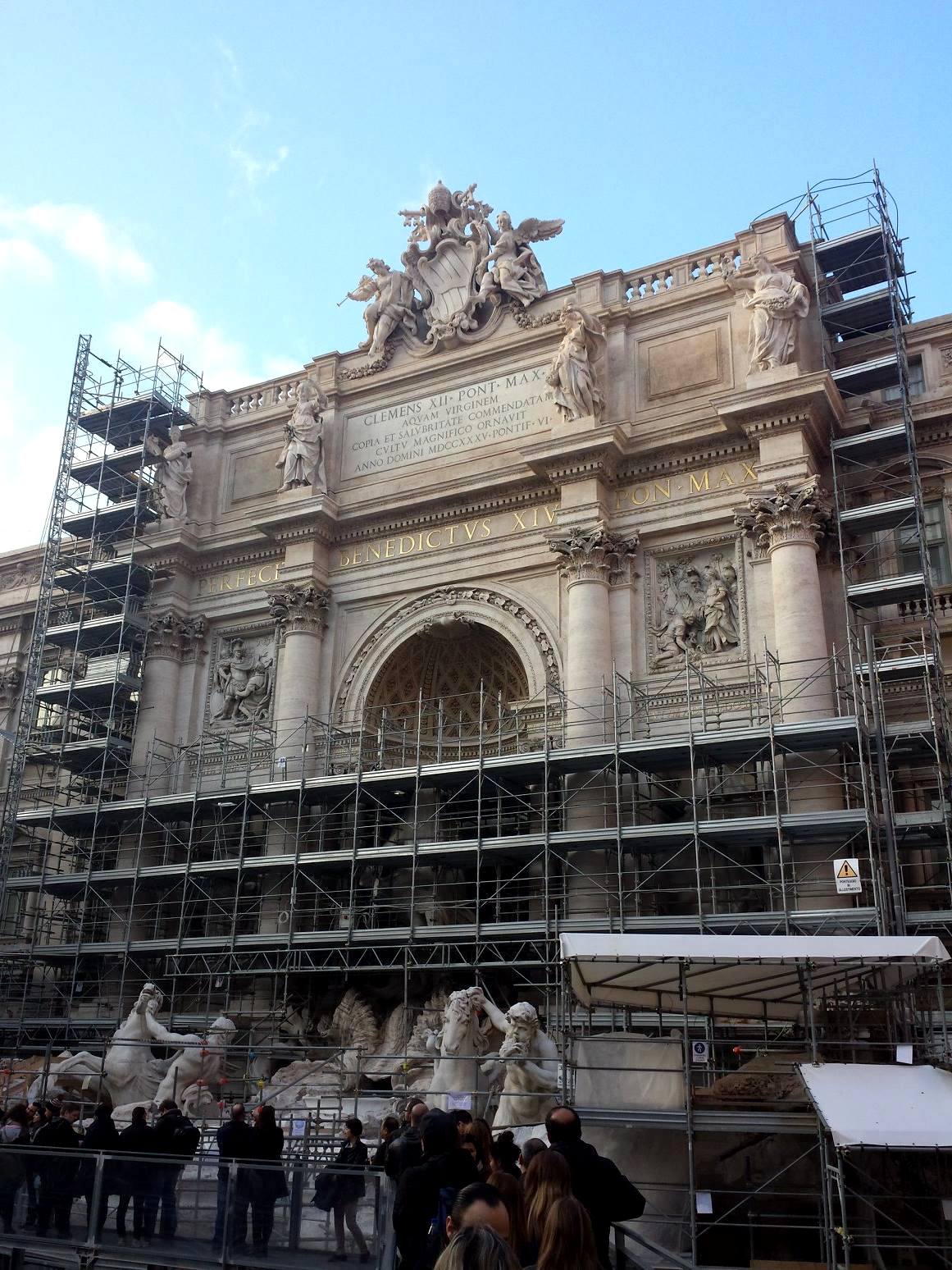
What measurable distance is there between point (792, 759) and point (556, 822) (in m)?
5.35

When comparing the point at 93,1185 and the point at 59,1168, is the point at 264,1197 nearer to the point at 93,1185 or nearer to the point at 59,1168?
the point at 93,1185

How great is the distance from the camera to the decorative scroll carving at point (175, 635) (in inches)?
1382

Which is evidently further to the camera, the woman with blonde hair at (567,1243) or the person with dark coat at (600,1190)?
the person with dark coat at (600,1190)

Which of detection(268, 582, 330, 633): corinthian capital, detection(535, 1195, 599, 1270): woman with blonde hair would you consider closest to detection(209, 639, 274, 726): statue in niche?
detection(268, 582, 330, 633): corinthian capital

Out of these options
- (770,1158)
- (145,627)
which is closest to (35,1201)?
(770,1158)

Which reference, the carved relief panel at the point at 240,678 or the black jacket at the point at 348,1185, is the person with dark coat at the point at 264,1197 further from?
the carved relief panel at the point at 240,678

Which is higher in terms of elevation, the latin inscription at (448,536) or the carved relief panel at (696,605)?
the latin inscription at (448,536)

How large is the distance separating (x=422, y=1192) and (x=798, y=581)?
1989 centimetres

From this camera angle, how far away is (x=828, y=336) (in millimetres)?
30766

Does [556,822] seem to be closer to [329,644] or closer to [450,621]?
[450,621]

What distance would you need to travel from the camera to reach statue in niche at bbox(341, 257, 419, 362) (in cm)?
3531

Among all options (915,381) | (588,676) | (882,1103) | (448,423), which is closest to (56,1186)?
(882,1103)

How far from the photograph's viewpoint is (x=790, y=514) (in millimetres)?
26734

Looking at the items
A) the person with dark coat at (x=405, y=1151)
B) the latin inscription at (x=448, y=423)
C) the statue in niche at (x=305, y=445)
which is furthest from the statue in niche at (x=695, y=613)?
the person with dark coat at (x=405, y=1151)
